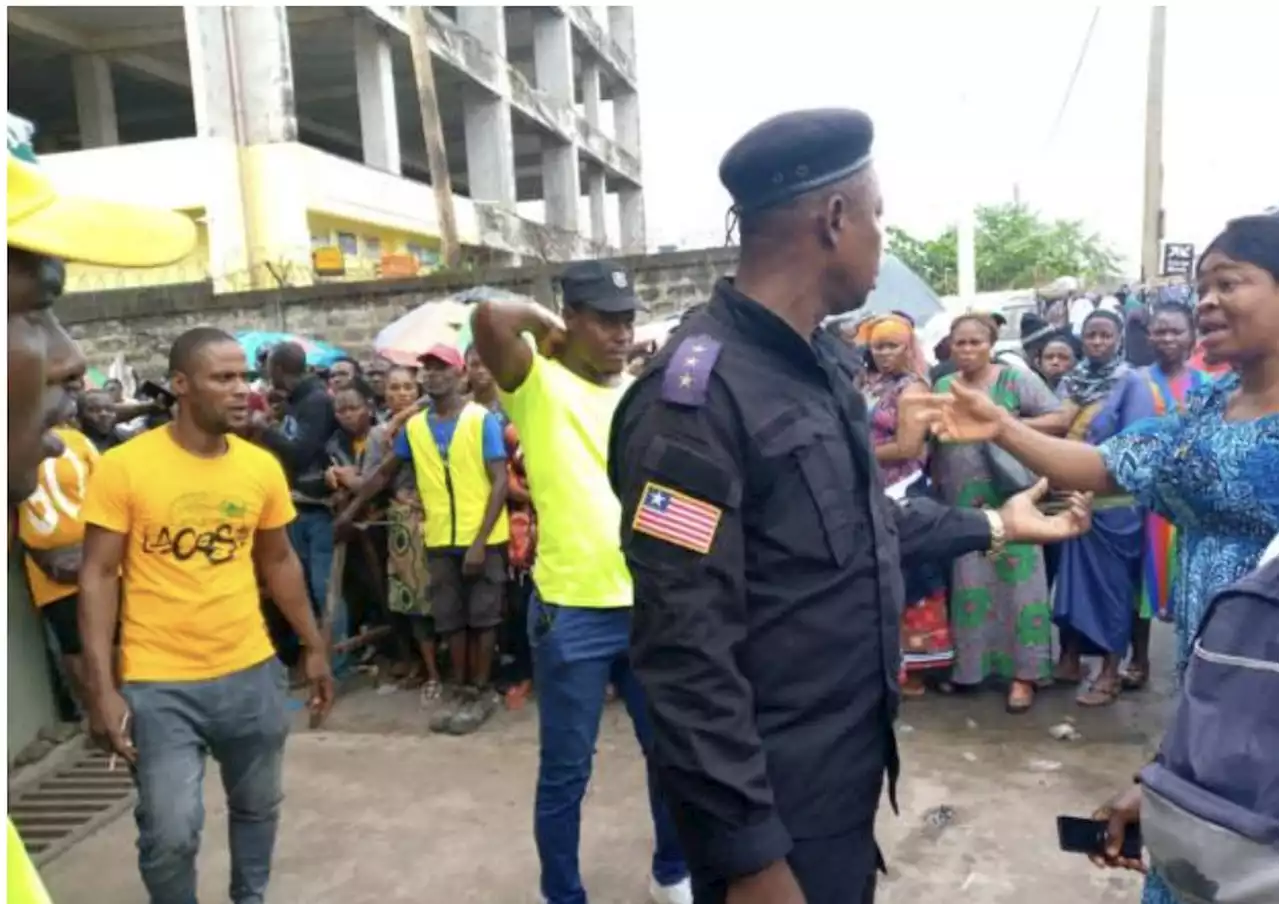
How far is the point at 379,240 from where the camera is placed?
53.4 feet

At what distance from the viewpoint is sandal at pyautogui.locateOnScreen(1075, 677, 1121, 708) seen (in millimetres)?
4910

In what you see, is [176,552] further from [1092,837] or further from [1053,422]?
[1053,422]

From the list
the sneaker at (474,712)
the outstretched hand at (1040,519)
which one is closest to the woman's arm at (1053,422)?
the outstretched hand at (1040,519)

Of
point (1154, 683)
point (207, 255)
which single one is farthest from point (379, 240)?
point (1154, 683)

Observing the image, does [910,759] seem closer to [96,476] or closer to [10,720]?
[96,476]

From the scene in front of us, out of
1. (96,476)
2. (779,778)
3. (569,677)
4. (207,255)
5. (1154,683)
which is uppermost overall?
(207,255)

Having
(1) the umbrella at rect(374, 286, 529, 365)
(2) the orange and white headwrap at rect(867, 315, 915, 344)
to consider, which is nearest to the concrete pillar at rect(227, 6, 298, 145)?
(1) the umbrella at rect(374, 286, 529, 365)

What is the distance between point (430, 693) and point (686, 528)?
4236 millimetres

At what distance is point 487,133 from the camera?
20.6m

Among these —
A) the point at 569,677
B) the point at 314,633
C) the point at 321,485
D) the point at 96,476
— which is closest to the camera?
the point at 96,476

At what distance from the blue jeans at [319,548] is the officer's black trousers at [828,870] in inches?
175

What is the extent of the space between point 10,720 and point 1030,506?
4.31 meters

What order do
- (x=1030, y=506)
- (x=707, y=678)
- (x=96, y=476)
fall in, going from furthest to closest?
(x=96, y=476), (x=1030, y=506), (x=707, y=678)

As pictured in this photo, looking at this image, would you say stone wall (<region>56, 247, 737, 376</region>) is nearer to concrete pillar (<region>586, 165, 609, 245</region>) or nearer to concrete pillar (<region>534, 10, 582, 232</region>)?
concrete pillar (<region>534, 10, 582, 232</region>)
